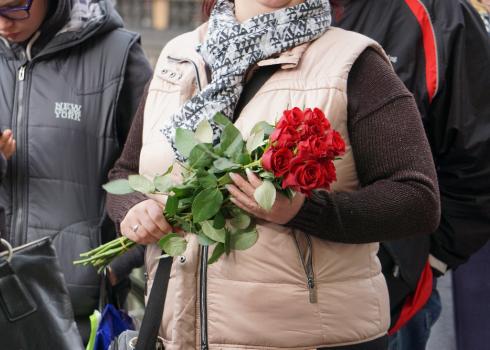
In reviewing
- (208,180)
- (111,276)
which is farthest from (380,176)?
(111,276)

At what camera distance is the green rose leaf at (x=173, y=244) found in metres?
2.44

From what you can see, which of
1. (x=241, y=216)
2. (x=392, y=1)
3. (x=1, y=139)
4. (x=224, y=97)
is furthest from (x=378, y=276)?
(x=1, y=139)

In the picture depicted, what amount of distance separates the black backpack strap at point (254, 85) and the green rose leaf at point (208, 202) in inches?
12.4

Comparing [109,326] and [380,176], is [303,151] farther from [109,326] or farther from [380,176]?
[109,326]

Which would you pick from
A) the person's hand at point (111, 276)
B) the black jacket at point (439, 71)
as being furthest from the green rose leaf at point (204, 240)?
the person's hand at point (111, 276)

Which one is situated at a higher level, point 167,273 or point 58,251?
point 167,273

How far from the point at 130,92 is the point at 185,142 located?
4.31ft

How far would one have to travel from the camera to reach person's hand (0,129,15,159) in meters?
3.34

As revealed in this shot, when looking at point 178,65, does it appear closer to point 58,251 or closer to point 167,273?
point 167,273

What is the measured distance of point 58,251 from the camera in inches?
137

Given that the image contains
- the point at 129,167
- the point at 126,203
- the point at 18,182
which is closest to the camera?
the point at 126,203

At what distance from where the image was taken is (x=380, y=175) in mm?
2453

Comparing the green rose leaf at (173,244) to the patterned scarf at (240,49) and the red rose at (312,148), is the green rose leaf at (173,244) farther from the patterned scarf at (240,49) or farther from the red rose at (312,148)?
the red rose at (312,148)

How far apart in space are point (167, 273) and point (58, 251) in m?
1.08
